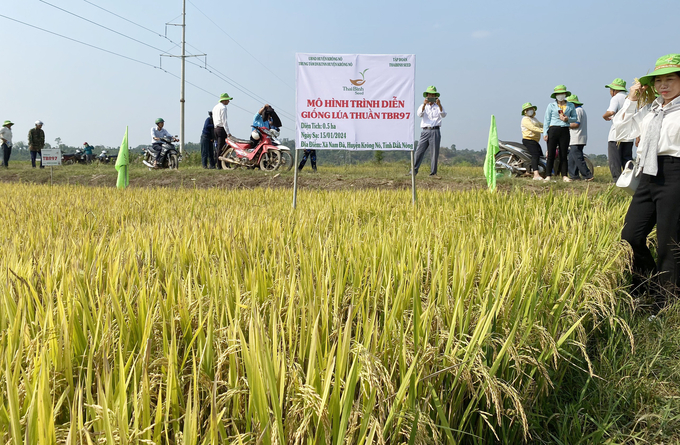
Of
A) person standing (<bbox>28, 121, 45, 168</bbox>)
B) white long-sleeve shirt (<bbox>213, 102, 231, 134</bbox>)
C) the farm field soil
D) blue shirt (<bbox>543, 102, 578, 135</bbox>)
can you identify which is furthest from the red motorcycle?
person standing (<bbox>28, 121, 45, 168</bbox>)

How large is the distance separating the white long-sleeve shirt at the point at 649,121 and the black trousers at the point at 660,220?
8cm

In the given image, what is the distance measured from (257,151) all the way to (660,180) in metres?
9.55

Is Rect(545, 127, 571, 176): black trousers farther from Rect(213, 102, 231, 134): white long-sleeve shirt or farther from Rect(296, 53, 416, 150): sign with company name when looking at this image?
Rect(213, 102, 231, 134): white long-sleeve shirt

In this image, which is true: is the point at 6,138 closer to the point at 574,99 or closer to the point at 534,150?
the point at 534,150

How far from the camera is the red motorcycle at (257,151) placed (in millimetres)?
11336

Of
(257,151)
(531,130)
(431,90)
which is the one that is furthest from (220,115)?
(531,130)

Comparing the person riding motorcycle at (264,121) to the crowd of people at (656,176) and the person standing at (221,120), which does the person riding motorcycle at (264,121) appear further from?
the crowd of people at (656,176)

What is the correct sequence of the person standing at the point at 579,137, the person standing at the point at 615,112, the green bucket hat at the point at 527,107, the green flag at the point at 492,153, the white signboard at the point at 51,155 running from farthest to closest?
the white signboard at the point at 51,155 < the green bucket hat at the point at 527,107 < the person standing at the point at 579,137 < the person standing at the point at 615,112 < the green flag at the point at 492,153

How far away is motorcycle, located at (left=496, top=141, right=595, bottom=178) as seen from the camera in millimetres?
10102

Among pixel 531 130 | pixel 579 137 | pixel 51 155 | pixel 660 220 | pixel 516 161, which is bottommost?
pixel 660 220

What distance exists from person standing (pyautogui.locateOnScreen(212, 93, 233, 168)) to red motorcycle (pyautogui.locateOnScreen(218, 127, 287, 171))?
184 millimetres

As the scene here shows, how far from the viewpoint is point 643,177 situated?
298 centimetres

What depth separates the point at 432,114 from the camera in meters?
9.51

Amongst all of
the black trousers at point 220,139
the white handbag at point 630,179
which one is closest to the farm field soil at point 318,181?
the black trousers at point 220,139
